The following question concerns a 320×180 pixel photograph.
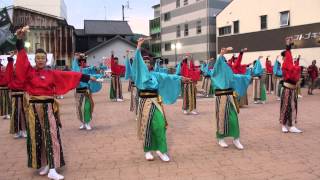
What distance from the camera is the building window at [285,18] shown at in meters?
27.3

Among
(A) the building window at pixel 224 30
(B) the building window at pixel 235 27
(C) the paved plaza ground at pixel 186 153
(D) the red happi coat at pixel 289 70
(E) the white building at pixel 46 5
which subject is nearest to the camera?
(C) the paved plaza ground at pixel 186 153

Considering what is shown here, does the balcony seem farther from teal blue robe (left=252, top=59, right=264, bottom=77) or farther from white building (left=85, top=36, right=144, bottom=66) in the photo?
teal blue robe (left=252, top=59, right=264, bottom=77)

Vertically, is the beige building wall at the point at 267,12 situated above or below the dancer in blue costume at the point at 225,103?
A: above

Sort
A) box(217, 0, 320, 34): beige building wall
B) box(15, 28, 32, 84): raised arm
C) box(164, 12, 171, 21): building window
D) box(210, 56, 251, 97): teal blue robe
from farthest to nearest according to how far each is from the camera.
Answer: box(164, 12, 171, 21): building window
box(217, 0, 320, 34): beige building wall
box(210, 56, 251, 97): teal blue robe
box(15, 28, 32, 84): raised arm

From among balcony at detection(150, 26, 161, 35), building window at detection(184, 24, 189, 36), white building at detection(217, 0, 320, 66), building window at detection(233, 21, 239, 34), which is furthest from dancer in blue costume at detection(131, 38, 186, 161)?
balcony at detection(150, 26, 161, 35)

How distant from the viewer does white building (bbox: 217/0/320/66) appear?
25.5 m

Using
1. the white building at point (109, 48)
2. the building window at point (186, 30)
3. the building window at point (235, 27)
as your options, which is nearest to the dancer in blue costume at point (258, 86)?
the building window at point (235, 27)

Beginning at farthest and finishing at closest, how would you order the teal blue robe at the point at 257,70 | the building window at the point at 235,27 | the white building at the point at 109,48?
the white building at the point at 109,48 < the building window at the point at 235,27 < the teal blue robe at the point at 257,70

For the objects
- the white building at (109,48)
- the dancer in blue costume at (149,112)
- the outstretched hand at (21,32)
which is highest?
the white building at (109,48)

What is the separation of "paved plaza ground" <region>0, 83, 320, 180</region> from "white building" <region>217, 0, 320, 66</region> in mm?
15279

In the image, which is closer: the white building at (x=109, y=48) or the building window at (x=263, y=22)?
the building window at (x=263, y=22)

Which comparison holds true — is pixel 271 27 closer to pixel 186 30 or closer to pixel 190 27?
pixel 190 27

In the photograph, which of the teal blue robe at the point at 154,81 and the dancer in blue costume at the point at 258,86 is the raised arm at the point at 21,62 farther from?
the dancer in blue costume at the point at 258,86

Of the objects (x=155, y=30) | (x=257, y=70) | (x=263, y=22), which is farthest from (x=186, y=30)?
(x=257, y=70)
